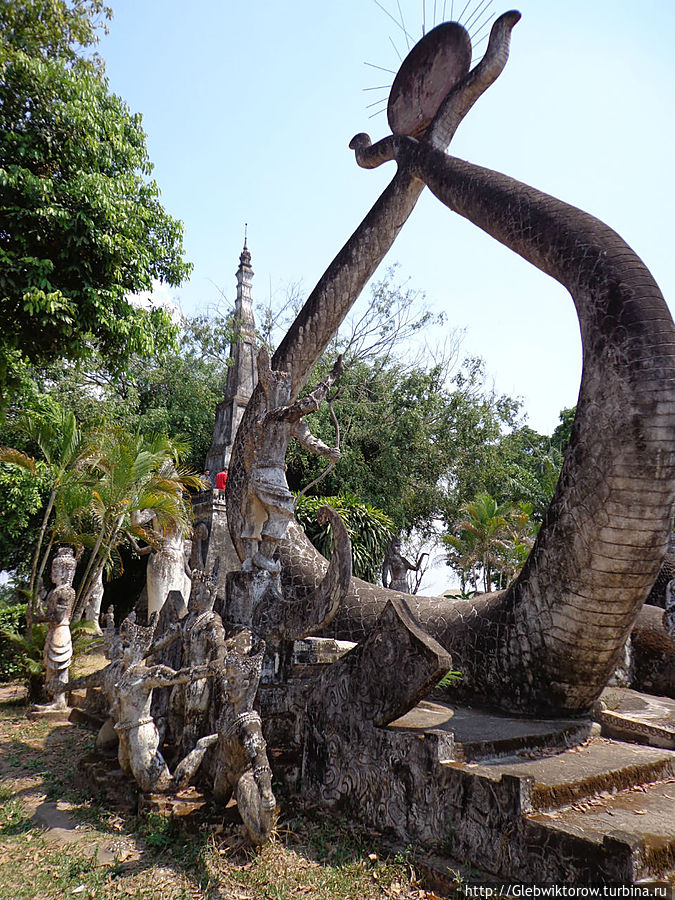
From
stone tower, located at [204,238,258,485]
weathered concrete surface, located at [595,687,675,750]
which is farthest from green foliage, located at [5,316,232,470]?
weathered concrete surface, located at [595,687,675,750]

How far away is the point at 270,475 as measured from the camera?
579 centimetres

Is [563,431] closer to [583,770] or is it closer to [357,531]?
[357,531]

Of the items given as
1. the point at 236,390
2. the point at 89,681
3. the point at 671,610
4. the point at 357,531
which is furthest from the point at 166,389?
the point at 671,610

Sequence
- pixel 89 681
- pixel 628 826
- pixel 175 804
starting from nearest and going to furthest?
pixel 628 826, pixel 175 804, pixel 89 681

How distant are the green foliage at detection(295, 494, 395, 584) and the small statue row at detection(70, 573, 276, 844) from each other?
8661 millimetres

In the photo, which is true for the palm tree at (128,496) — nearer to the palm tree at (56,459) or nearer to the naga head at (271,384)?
the palm tree at (56,459)

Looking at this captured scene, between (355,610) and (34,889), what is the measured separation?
3558mm

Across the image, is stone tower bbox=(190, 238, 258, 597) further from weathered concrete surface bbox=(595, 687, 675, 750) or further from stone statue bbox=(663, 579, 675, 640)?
stone statue bbox=(663, 579, 675, 640)

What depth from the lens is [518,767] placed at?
11.8 ft

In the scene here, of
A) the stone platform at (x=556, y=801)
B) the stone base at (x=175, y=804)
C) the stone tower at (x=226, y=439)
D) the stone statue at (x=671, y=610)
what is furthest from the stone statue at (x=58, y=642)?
the stone statue at (x=671, y=610)

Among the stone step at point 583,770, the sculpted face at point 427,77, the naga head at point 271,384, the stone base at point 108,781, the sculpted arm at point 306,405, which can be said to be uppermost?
the sculpted face at point 427,77

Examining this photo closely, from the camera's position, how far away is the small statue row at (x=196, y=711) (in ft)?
12.1

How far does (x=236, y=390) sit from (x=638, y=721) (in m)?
12.6

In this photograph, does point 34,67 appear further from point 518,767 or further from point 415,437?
point 415,437
